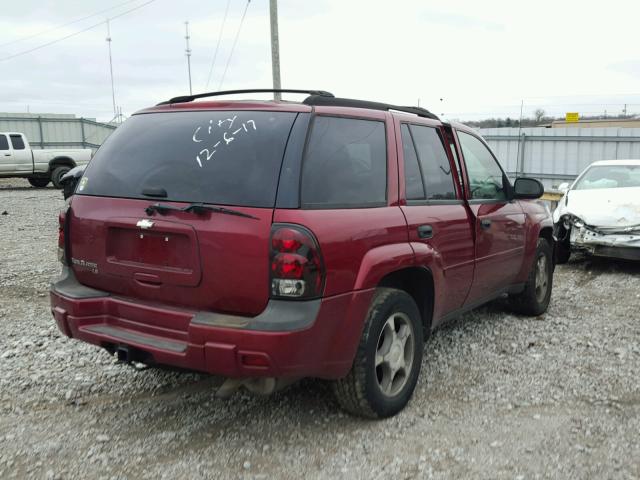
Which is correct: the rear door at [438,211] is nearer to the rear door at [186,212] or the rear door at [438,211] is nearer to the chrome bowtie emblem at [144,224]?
the rear door at [186,212]

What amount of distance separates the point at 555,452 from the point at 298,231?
179 cm

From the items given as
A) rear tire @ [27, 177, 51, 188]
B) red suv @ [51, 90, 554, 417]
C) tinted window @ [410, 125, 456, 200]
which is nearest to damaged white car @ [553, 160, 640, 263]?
tinted window @ [410, 125, 456, 200]

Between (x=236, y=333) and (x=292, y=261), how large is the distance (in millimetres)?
426

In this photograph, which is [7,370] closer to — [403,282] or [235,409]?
[235,409]

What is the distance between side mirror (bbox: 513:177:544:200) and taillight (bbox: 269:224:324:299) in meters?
2.77

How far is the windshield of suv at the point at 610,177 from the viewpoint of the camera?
8.88 meters

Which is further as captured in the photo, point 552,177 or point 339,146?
point 552,177

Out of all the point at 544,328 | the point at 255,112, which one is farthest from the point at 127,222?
the point at 544,328

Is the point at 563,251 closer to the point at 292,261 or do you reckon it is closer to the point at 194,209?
the point at 292,261

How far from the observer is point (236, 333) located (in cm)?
294

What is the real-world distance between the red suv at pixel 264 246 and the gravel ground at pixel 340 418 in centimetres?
32

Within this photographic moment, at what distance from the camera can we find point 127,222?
129 inches

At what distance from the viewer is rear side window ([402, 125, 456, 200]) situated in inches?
161

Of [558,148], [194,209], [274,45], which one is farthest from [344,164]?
[558,148]
